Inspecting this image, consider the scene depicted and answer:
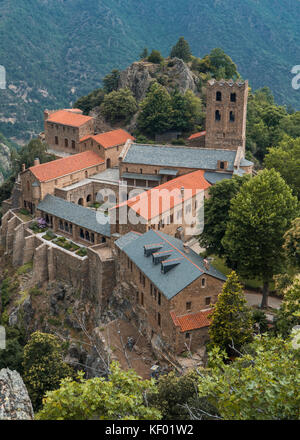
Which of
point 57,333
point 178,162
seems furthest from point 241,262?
point 178,162

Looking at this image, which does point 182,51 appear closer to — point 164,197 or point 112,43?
point 164,197

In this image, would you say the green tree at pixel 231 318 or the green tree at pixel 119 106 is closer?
the green tree at pixel 231 318

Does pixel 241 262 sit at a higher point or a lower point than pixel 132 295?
higher

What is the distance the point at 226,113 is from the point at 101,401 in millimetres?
52611

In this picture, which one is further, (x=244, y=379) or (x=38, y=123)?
(x=38, y=123)

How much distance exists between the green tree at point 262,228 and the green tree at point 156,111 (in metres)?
40.1

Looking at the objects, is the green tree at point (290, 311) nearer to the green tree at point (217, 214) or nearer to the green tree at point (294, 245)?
the green tree at point (294, 245)

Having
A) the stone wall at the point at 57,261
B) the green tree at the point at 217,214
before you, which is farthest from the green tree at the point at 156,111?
the green tree at the point at 217,214

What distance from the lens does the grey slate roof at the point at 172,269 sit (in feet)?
119

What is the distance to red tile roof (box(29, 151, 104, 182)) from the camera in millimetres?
62000

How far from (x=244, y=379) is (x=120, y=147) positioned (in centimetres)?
5629

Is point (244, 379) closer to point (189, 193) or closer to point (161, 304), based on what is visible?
point (161, 304)

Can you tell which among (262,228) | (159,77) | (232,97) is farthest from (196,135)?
(262,228)

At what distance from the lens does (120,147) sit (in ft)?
240
